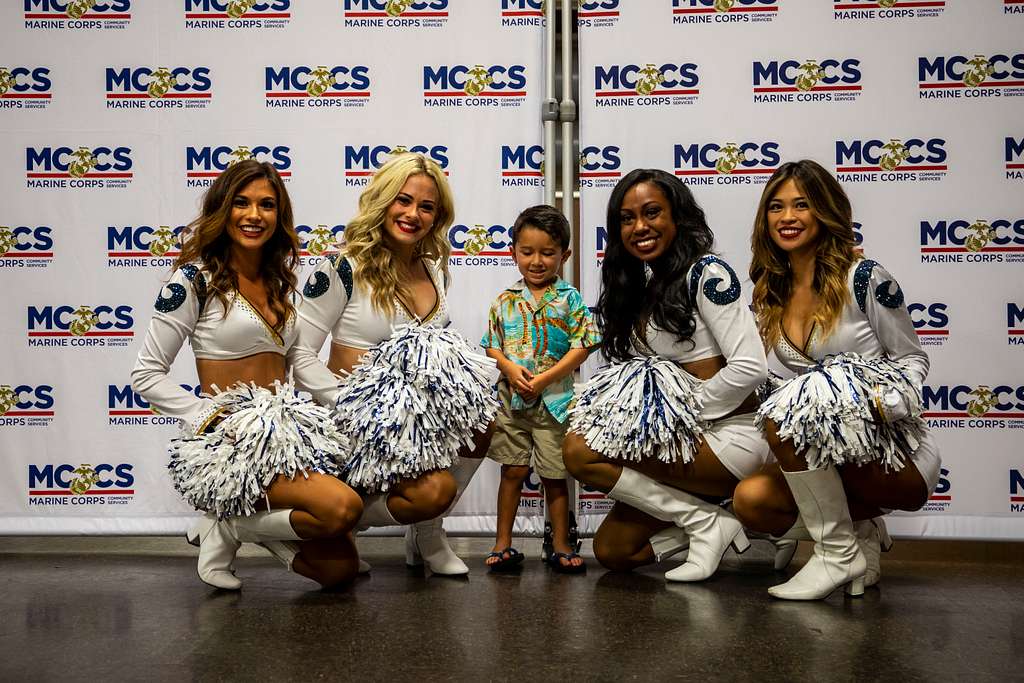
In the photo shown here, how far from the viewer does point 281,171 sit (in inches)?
143

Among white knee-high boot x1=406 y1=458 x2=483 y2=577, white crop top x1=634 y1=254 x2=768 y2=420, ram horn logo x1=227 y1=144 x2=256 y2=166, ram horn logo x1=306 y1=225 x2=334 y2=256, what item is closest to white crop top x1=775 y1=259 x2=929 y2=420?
white crop top x1=634 y1=254 x2=768 y2=420

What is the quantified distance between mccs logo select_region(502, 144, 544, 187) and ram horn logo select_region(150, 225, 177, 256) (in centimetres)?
138

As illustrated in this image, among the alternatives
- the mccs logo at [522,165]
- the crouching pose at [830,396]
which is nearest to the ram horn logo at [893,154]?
the crouching pose at [830,396]

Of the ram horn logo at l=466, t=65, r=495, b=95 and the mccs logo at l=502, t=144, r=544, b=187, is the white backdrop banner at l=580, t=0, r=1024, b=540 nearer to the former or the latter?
the mccs logo at l=502, t=144, r=544, b=187

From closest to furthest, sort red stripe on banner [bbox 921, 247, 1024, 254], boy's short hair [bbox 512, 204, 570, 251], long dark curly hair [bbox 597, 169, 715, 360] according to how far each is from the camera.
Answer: long dark curly hair [bbox 597, 169, 715, 360]
boy's short hair [bbox 512, 204, 570, 251]
red stripe on banner [bbox 921, 247, 1024, 254]

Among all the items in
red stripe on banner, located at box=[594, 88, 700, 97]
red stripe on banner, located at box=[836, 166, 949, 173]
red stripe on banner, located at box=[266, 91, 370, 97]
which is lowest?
red stripe on banner, located at box=[836, 166, 949, 173]

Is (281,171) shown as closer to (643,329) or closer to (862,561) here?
(643,329)

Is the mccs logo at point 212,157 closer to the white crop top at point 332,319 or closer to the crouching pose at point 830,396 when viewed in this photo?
the white crop top at point 332,319

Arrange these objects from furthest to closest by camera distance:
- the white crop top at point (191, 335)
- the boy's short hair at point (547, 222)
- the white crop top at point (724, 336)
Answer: the boy's short hair at point (547, 222), the white crop top at point (724, 336), the white crop top at point (191, 335)

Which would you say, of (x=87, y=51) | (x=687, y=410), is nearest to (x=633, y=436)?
(x=687, y=410)

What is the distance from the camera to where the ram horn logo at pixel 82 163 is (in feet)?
11.9

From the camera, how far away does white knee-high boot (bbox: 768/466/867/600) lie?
8.34ft

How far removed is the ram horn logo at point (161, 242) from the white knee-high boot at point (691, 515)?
6.76ft

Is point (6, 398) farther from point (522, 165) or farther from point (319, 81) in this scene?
point (522, 165)
